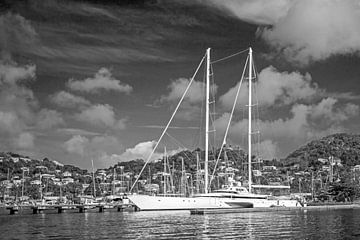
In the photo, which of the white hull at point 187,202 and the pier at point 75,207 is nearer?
the white hull at point 187,202

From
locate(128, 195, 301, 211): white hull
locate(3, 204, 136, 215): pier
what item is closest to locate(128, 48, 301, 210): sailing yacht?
locate(128, 195, 301, 211): white hull

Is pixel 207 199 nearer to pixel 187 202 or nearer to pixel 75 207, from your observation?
pixel 187 202

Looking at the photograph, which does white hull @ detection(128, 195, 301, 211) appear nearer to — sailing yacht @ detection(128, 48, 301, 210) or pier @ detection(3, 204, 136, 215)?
sailing yacht @ detection(128, 48, 301, 210)

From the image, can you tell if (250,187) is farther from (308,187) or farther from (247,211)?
(308,187)

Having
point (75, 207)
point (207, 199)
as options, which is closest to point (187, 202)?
point (207, 199)

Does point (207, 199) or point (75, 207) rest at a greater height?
point (207, 199)

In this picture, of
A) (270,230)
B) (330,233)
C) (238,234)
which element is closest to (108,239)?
(238,234)

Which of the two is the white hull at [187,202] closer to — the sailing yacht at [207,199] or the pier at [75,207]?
the sailing yacht at [207,199]

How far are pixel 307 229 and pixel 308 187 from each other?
134m

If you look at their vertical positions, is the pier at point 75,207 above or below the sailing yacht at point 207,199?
below

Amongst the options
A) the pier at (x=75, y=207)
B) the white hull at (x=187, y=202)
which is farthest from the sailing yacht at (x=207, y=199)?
the pier at (x=75, y=207)

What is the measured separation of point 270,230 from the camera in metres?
48.7

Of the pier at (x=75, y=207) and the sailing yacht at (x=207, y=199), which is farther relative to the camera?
the pier at (x=75, y=207)

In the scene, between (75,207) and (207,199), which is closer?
(207,199)
